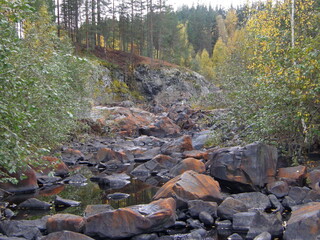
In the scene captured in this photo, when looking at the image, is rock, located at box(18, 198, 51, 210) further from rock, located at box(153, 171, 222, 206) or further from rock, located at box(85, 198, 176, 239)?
rock, located at box(153, 171, 222, 206)

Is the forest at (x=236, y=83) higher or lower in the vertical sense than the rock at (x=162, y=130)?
higher

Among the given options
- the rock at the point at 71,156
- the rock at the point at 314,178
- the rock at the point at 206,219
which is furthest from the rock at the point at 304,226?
the rock at the point at 71,156

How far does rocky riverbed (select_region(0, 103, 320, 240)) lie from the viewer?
824 cm

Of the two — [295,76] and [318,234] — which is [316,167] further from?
[318,234]

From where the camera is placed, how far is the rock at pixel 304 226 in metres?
7.33

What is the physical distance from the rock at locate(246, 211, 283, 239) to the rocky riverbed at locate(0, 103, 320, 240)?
0.07ft

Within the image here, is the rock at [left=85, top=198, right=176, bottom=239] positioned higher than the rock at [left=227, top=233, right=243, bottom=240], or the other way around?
the rock at [left=85, top=198, right=176, bottom=239]

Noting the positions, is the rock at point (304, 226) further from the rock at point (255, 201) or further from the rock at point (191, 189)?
the rock at point (191, 189)

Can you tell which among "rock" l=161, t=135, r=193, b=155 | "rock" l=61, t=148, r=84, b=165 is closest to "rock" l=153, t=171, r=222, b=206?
"rock" l=161, t=135, r=193, b=155

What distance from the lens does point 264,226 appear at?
26.7 feet

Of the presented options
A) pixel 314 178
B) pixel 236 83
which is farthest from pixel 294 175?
pixel 236 83

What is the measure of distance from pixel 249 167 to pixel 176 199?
12.0 feet

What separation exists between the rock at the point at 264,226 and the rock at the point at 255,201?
176 cm

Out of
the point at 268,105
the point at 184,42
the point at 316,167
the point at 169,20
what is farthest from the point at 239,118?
the point at 184,42
